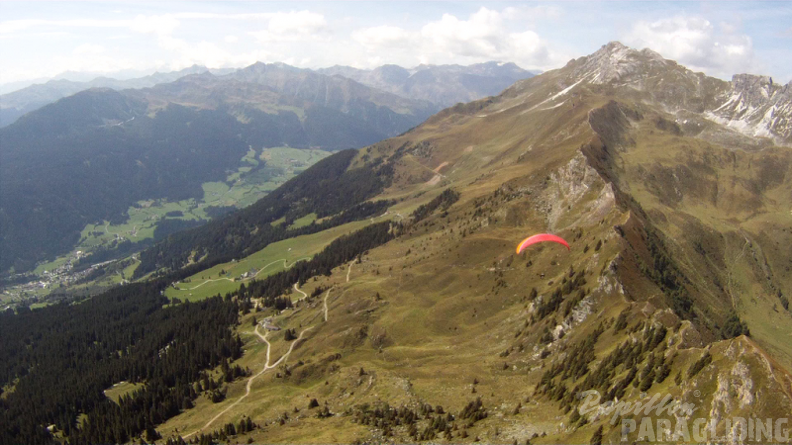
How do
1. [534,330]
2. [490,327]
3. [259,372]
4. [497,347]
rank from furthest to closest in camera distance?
[259,372], [490,327], [497,347], [534,330]

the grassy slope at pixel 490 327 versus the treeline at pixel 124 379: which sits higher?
the grassy slope at pixel 490 327

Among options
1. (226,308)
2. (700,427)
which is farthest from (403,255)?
(700,427)

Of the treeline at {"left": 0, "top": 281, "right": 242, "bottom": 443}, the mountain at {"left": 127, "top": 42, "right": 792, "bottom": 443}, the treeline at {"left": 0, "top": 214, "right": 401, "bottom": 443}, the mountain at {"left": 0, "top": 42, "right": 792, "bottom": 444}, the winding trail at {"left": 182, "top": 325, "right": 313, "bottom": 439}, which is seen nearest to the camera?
the mountain at {"left": 0, "top": 42, "right": 792, "bottom": 444}

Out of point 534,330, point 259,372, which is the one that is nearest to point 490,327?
point 534,330

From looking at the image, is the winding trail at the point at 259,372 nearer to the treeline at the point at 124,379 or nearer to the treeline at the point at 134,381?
the treeline at the point at 134,381

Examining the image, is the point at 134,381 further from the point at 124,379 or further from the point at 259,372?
the point at 259,372

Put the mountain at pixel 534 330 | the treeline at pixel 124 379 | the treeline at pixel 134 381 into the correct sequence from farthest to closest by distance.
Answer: the treeline at pixel 124 379 → the treeline at pixel 134 381 → the mountain at pixel 534 330

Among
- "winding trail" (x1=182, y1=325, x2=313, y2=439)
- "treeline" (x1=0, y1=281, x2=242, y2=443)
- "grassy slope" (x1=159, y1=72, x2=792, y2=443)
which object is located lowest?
"treeline" (x1=0, y1=281, x2=242, y2=443)

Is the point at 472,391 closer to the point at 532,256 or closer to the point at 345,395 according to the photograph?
the point at 345,395

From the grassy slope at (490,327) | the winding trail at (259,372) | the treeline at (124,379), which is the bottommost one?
the treeline at (124,379)

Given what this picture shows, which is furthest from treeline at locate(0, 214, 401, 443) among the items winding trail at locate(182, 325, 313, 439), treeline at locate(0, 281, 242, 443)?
winding trail at locate(182, 325, 313, 439)

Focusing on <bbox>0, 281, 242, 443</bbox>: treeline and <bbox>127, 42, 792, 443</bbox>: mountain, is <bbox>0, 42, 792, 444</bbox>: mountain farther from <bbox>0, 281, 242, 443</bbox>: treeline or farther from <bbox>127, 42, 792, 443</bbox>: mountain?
<bbox>0, 281, 242, 443</bbox>: treeline

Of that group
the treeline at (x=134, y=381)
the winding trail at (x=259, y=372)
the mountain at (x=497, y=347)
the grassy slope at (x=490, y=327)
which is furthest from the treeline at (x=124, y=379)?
the grassy slope at (x=490, y=327)
